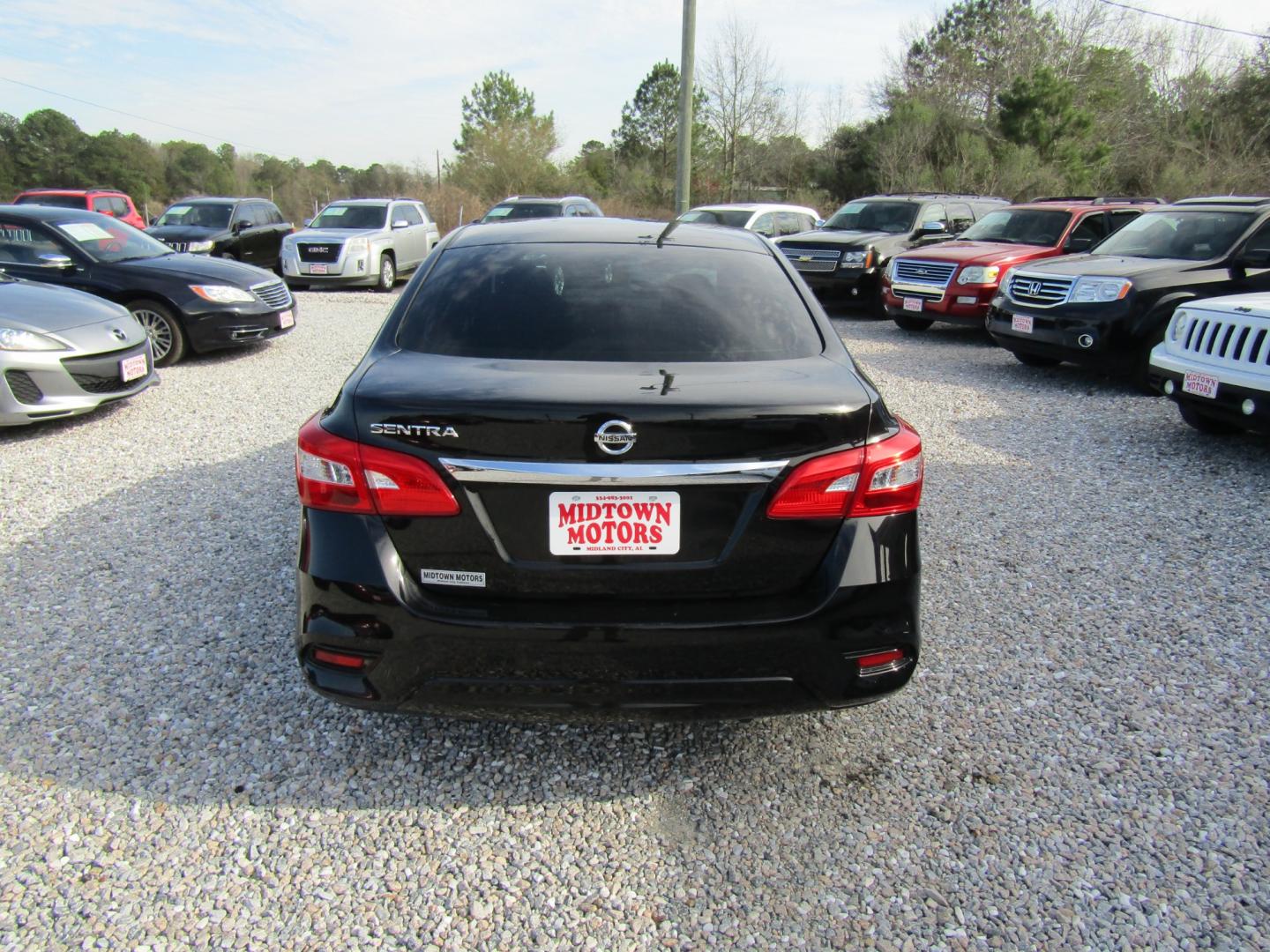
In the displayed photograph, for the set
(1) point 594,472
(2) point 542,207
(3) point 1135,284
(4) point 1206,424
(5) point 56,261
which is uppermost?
(2) point 542,207

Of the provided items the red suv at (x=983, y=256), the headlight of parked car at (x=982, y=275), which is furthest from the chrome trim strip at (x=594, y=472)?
the headlight of parked car at (x=982, y=275)

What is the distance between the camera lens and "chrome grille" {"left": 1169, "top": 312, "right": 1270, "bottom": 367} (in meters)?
5.55

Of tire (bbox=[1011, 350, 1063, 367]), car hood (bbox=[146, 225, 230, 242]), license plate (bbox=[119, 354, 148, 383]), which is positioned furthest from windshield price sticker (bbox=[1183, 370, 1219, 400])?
car hood (bbox=[146, 225, 230, 242])

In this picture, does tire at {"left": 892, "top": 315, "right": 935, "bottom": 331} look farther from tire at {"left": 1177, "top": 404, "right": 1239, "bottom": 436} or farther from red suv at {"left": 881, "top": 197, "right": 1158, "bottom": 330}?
tire at {"left": 1177, "top": 404, "right": 1239, "bottom": 436}

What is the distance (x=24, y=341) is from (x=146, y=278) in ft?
9.88

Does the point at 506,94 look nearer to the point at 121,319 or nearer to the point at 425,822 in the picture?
the point at 121,319

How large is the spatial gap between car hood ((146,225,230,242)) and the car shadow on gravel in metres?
14.6

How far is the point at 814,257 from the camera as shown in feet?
43.4

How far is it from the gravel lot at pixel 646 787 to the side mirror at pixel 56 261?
533 centimetres

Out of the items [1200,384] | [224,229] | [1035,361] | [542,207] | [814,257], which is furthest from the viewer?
[542,207]

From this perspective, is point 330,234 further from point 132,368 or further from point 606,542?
point 606,542

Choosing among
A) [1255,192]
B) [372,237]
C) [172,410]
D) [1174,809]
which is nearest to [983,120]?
[1255,192]

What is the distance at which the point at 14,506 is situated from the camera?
16.1ft

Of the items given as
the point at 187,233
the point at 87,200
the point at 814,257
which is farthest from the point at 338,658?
the point at 87,200
